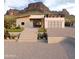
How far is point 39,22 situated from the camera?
16.9 ft

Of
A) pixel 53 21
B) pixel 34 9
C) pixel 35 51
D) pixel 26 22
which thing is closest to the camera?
pixel 34 9

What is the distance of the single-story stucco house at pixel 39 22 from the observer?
16.2 feet

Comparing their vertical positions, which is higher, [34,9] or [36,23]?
[34,9]

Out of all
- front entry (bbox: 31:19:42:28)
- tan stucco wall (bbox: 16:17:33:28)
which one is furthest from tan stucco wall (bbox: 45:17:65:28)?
tan stucco wall (bbox: 16:17:33:28)

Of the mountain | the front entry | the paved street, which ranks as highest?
the mountain

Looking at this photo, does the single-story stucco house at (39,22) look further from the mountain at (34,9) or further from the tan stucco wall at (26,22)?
the mountain at (34,9)

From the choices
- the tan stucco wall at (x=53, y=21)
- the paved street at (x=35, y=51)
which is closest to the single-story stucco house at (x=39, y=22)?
the tan stucco wall at (x=53, y=21)

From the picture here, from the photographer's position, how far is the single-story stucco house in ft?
16.2

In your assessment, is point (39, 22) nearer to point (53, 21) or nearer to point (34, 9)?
point (53, 21)

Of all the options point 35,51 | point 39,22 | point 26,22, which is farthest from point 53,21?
point 35,51

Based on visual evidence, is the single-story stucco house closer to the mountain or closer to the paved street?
the mountain

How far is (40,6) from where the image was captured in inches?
178
